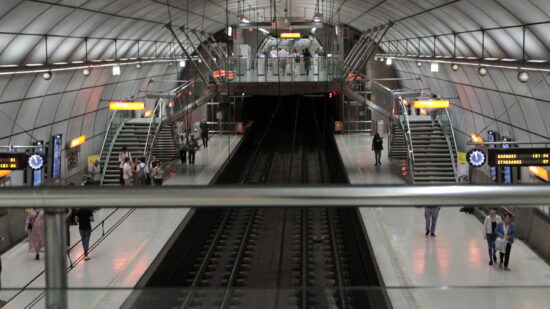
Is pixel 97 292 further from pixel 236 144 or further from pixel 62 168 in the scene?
pixel 236 144

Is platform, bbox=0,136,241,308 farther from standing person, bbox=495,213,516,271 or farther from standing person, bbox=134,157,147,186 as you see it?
standing person, bbox=495,213,516,271

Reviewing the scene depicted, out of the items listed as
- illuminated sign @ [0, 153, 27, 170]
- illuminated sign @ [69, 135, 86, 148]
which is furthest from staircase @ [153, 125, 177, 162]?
illuminated sign @ [0, 153, 27, 170]

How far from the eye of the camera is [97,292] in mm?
2529

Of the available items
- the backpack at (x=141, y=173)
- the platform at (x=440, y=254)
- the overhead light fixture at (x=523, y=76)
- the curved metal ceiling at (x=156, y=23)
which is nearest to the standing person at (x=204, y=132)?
the curved metal ceiling at (x=156, y=23)

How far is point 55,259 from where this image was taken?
A: 2.19m

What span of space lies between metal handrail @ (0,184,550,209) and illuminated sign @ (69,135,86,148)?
2721cm

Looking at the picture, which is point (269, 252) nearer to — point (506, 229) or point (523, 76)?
point (506, 229)

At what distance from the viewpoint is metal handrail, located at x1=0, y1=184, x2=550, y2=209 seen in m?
2.12

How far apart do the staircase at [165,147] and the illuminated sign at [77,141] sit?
160 inches

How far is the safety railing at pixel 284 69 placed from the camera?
31.5 meters

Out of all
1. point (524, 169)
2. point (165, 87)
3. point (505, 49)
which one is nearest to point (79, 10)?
point (505, 49)

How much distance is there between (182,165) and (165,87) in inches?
617

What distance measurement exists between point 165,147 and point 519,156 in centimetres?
1980

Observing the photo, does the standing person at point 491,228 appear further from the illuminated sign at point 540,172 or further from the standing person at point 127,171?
the standing person at point 127,171
